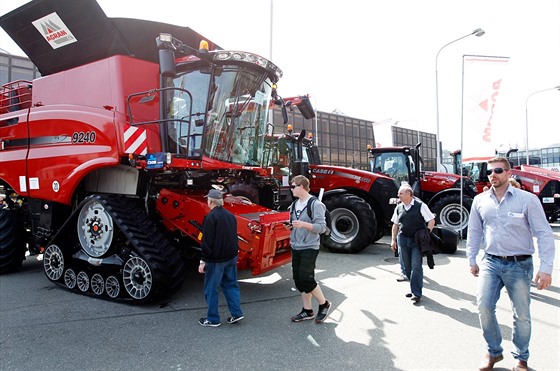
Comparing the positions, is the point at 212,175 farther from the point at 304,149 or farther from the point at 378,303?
the point at 304,149

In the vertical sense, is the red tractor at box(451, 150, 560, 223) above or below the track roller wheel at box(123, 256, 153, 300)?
above

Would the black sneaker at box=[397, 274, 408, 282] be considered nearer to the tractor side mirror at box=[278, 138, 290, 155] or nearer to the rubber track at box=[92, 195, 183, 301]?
the rubber track at box=[92, 195, 183, 301]

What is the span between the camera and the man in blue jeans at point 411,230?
4863 mm

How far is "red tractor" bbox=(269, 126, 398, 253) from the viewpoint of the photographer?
8.10 meters

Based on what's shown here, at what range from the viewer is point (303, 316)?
426 centimetres

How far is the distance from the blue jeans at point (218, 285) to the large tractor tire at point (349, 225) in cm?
437

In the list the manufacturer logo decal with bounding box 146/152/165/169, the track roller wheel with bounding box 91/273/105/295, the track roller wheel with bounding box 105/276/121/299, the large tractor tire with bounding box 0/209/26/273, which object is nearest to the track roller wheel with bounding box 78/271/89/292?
the track roller wheel with bounding box 91/273/105/295

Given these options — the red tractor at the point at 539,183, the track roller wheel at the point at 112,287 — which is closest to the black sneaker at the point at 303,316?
the track roller wheel at the point at 112,287

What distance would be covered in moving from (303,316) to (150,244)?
6.99 ft

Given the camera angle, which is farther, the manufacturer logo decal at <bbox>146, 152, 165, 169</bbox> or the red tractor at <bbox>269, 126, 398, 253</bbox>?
the red tractor at <bbox>269, 126, 398, 253</bbox>

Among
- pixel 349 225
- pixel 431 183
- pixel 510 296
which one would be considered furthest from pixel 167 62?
pixel 431 183

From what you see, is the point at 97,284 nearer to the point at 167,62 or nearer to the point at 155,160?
the point at 155,160

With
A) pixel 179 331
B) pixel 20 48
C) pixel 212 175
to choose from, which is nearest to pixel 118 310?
pixel 179 331

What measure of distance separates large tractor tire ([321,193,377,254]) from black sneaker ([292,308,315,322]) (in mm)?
3993
